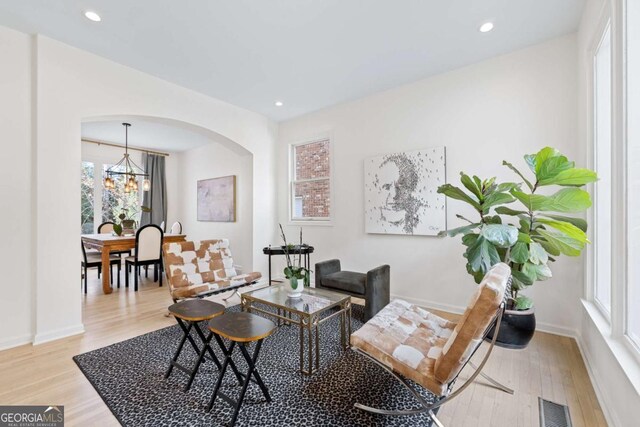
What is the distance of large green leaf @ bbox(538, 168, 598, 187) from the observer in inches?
76.6

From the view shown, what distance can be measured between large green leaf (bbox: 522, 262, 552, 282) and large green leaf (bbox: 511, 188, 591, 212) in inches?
18.5

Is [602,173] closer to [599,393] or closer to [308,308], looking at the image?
[599,393]

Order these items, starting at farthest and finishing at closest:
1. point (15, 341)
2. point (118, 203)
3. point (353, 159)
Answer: point (118, 203) < point (353, 159) < point (15, 341)

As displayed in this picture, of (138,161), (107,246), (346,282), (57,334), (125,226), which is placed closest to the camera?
(57,334)

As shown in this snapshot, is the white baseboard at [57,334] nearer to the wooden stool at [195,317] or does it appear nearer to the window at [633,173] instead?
the wooden stool at [195,317]

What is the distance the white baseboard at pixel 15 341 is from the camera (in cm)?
250

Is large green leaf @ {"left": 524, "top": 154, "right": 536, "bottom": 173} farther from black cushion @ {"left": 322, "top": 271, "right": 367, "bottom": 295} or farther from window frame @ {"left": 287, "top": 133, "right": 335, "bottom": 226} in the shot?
window frame @ {"left": 287, "top": 133, "right": 335, "bottom": 226}

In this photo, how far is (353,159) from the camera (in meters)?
4.17

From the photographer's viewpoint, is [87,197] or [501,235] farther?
[87,197]

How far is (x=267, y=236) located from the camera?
4.98 meters

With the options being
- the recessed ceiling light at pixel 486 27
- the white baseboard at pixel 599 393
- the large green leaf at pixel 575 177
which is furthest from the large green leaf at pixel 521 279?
the recessed ceiling light at pixel 486 27

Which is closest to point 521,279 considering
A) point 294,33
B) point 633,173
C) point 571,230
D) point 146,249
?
point 571,230

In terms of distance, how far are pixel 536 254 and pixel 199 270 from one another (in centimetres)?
348

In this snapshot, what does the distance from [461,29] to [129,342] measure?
4275mm
